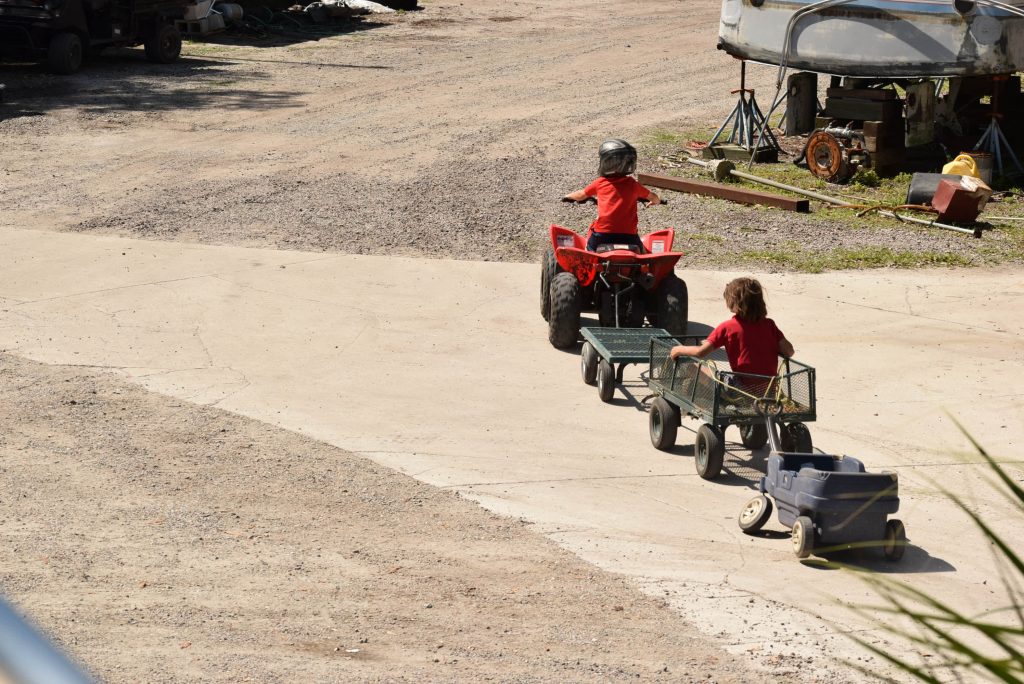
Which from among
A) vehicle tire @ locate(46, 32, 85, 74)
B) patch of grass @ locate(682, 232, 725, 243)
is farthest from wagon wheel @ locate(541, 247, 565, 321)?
vehicle tire @ locate(46, 32, 85, 74)

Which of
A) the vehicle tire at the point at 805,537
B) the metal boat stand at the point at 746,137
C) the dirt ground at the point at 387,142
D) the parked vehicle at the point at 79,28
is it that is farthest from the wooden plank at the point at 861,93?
the parked vehicle at the point at 79,28


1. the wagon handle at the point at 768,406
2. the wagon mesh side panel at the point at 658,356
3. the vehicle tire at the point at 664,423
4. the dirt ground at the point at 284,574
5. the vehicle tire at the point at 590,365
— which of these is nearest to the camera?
the dirt ground at the point at 284,574

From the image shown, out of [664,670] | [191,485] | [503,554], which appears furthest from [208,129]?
[664,670]

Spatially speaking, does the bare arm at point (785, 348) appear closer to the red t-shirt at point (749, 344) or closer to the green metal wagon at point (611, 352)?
the red t-shirt at point (749, 344)

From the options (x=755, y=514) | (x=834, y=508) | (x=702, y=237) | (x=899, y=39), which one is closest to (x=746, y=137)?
(x=899, y=39)

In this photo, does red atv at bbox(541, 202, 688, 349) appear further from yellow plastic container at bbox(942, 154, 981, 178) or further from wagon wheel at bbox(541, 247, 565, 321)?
yellow plastic container at bbox(942, 154, 981, 178)

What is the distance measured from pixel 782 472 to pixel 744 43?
44.6 feet

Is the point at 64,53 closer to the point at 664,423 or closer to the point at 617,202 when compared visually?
the point at 617,202

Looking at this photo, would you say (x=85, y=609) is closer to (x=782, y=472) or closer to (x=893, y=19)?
(x=782, y=472)

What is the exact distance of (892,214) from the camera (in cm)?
1563

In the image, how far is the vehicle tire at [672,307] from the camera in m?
10.4

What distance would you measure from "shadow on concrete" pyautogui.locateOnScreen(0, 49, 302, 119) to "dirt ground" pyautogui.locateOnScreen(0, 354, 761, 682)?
45.0ft

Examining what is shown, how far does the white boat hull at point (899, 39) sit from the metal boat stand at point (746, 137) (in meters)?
0.90

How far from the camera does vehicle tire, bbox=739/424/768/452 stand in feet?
28.1
